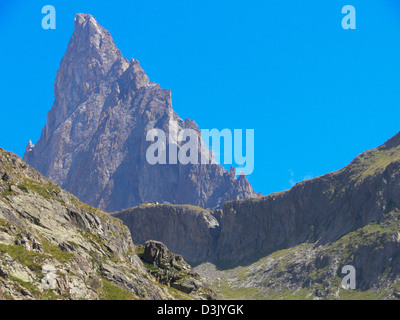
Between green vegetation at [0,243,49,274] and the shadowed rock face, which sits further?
green vegetation at [0,243,49,274]

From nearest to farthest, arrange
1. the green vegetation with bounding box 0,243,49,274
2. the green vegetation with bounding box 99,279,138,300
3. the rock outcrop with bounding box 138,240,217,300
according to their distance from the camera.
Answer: the green vegetation with bounding box 0,243,49,274
the green vegetation with bounding box 99,279,138,300
the rock outcrop with bounding box 138,240,217,300

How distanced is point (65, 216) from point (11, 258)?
185 ft

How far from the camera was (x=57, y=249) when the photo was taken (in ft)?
391

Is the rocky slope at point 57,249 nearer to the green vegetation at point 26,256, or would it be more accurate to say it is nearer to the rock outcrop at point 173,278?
the green vegetation at point 26,256

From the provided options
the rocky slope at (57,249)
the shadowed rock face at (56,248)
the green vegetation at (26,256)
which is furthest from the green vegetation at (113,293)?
the green vegetation at (26,256)

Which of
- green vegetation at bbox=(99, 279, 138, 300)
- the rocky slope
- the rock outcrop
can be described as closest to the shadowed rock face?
the rocky slope

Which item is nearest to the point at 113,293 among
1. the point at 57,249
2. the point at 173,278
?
the point at 57,249

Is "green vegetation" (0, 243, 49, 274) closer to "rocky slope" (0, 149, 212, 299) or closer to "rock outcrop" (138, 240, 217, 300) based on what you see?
"rocky slope" (0, 149, 212, 299)

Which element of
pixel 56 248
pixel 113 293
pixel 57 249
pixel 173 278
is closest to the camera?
pixel 57 249

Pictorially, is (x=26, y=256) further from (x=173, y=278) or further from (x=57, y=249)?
(x=173, y=278)

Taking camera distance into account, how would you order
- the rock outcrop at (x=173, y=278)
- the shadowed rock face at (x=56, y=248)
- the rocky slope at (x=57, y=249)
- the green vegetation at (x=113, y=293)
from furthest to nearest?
1. the rock outcrop at (x=173, y=278)
2. the green vegetation at (x=113, y=293)
3. the rocky slope at (x=57, y=249)
4. the shadowed rock face at (x=56, y=248)

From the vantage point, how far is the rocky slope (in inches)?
3620

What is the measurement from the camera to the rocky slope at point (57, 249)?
302 feet
